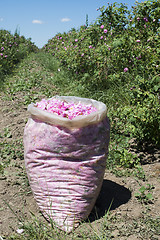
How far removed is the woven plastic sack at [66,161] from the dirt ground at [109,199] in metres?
0.22

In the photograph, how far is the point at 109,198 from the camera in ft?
8.82

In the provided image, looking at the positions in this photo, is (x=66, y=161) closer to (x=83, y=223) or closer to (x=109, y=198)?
(x=83, y=223)

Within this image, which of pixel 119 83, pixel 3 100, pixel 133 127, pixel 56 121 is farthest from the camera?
pixel 3 100

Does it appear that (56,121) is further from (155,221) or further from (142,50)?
(142,50)

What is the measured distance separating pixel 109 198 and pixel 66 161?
0.81 meters

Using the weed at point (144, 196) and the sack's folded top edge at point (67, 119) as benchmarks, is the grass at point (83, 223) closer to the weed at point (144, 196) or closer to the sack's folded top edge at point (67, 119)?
the weed at point (144, 196)

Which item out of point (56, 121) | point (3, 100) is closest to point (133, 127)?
point (56, 121)

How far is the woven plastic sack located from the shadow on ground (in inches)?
7.2

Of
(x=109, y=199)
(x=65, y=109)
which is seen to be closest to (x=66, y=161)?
(x=65, y=109)

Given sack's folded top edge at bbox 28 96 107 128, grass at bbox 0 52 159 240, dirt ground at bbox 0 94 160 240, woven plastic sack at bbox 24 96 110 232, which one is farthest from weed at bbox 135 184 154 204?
sack's folded top edge at bbox 28 96 107 128

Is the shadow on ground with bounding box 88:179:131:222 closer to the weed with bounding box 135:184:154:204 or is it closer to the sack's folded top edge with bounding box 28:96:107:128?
the weed with bounding box 135:184:154:204

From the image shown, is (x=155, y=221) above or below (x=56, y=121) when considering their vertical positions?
below

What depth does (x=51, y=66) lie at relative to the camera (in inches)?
401

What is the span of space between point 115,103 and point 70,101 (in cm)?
226
